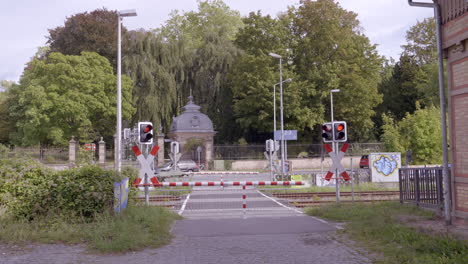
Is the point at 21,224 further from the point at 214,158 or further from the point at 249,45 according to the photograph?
the point at 249,45

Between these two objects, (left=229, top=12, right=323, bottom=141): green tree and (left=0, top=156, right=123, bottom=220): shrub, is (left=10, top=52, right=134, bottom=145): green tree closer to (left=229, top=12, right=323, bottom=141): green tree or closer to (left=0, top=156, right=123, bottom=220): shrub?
(left=229, top=12, right=323, bottom=141): green tree

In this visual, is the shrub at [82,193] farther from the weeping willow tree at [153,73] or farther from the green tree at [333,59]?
the weeping willow tree at [153,73]

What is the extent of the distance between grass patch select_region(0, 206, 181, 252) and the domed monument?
35767 millimetres

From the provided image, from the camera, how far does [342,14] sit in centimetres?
5006

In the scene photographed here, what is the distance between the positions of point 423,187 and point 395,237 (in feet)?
17.8

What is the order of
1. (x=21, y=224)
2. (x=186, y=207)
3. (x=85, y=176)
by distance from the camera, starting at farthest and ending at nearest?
1. (x=186, y=207)
2. (x=85, y=176)
3. (x=21, y=224)

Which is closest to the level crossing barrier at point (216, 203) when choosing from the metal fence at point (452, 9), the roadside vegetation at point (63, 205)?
the roadside vegetation at point (63, 205)

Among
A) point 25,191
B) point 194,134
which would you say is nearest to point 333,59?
point 194,134

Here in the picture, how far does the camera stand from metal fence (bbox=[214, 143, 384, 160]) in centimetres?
4594

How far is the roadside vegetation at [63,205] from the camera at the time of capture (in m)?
9.63

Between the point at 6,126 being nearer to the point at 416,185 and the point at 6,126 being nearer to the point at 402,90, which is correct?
the point at 402,90

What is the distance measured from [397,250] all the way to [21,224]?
721 centimetres

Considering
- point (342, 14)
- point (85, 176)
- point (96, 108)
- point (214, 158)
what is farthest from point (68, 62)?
point (85, 176)

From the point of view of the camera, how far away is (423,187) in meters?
13.7
